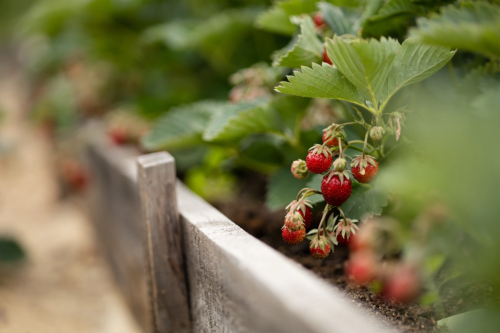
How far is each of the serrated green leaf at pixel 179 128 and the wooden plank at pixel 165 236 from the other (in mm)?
129

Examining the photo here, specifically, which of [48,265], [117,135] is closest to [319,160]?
[117,135]

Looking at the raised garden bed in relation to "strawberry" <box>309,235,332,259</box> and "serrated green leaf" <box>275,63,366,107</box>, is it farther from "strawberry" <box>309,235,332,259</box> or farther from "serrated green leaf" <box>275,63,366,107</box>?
"serrated green leaf" <box>275,63,366,107</box>

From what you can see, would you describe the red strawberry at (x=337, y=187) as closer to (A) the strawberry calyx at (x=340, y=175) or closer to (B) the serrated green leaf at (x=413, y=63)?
(A) the strawberry calyx at (x=340, y=175)

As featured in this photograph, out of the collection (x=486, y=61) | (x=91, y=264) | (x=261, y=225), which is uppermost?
(x=486, y=61)

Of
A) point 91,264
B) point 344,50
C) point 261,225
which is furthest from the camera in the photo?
point 91,264

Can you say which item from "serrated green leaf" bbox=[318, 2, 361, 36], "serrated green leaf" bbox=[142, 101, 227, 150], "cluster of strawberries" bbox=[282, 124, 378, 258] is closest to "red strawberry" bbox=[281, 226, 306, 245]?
"cluster of strawberries" bbox=[282, 124, 378, 258]

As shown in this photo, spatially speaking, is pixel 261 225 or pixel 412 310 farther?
pixel 261 225

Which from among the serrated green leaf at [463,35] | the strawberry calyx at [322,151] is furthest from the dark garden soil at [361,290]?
the serrated green leaf at [463,35]

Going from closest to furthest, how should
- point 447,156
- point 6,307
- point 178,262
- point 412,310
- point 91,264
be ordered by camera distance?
1. point 447,156
2. point 412,310
3. point 178,262
4. point 6,307
5. point 91,264

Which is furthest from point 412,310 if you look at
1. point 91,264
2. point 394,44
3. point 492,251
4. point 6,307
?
point 91,264

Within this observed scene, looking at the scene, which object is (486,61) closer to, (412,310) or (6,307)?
(412,310)

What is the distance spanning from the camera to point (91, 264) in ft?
5.57

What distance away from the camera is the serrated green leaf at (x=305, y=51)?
1.75 ft

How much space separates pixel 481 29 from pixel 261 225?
0.70 metres
